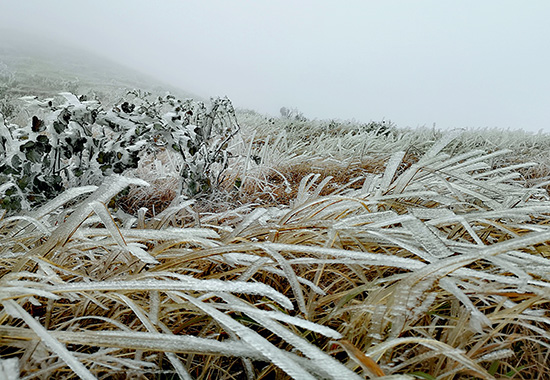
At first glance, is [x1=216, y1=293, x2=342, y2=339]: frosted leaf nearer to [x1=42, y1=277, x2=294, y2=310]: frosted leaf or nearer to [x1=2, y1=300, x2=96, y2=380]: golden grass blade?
[x1=42, y1=277, x2=294, y2=310]: frosted leaf

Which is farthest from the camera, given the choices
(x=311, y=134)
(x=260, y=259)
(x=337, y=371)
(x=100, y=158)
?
(x=311, y=134)

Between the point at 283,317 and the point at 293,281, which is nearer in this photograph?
the point at 283,317

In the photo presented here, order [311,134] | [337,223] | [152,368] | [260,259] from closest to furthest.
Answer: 1. [152,368]
2. [260,259]
3. [337,223]
4. [311,134]

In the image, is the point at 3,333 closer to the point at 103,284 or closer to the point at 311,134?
the point at 103,284

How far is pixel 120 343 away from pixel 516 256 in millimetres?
677

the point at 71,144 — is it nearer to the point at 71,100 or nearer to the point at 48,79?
the point at 71,100

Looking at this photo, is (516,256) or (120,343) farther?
(516,256)

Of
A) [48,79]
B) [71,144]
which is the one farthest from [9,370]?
[48,79]

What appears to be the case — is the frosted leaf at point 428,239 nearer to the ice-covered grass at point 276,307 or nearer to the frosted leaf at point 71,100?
the ice-covered grass at point 276,307

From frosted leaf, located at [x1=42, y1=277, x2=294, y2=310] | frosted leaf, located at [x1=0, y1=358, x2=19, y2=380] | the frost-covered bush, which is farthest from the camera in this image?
the frost-covered bush

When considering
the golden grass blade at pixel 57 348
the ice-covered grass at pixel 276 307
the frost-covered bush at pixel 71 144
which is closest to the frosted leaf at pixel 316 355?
the ice-covered grass at pixel 276 307

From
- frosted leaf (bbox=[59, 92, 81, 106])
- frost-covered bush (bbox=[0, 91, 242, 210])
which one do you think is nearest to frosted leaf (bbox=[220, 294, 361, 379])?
frost-covered bush (bbox=[0, 91, 242, 210])

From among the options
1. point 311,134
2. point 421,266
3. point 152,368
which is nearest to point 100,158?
point 152,368

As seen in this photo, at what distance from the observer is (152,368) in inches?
→ 18.2
